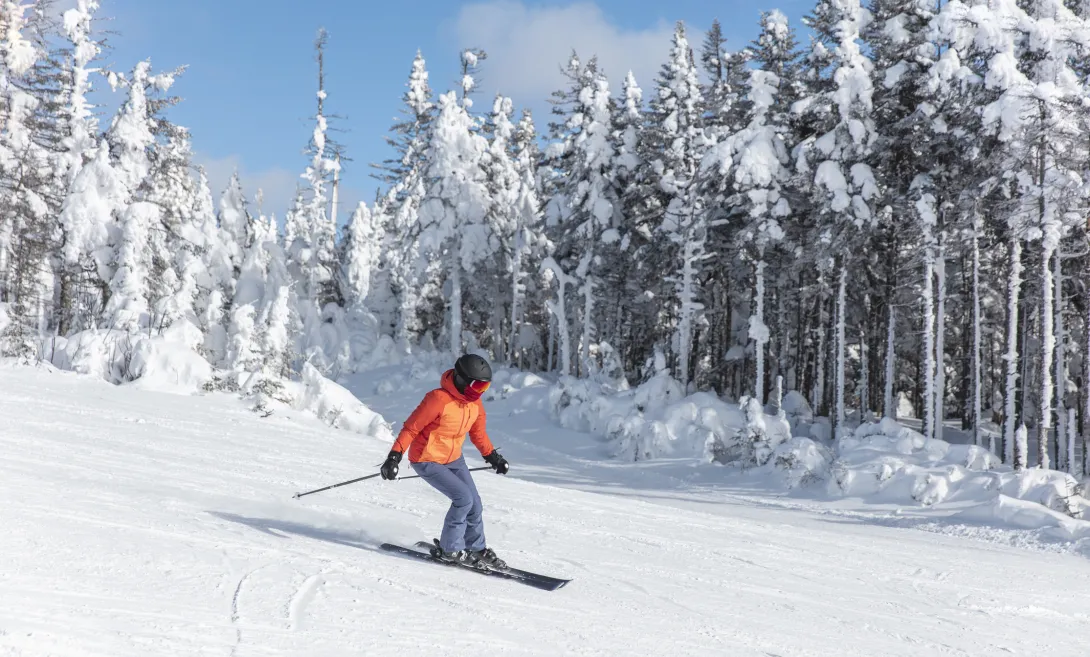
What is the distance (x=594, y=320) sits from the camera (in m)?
→ 43.2

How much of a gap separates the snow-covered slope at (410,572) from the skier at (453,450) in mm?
319

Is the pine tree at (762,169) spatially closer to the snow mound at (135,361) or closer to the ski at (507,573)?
the snow mound at (135,361)

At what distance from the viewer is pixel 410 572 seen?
21.3 ft

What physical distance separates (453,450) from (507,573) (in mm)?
1118

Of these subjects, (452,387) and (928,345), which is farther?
(928,345)

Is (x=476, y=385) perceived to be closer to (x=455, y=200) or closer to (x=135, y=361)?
(x=135, y=361)

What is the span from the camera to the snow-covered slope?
4766mm

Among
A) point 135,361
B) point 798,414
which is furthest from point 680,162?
point 135,361

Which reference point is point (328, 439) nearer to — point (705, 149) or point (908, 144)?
point (908, 144)

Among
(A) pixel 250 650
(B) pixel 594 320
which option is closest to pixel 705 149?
(B) pixel 594 320

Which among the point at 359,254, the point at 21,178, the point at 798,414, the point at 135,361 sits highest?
the point at 359,254

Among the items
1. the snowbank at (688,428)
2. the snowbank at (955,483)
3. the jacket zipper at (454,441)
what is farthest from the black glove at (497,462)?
the snowbank at (688,428)

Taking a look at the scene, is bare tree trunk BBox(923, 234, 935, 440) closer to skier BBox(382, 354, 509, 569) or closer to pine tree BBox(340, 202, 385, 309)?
skier BBox(382, 354, 509, 569)

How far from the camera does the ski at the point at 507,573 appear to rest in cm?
658
